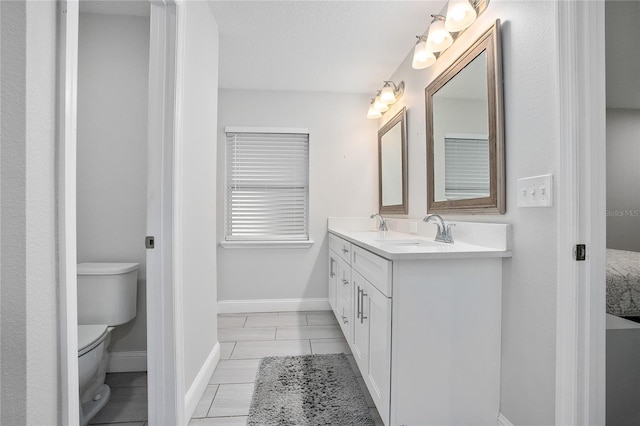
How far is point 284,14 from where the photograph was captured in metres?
1.92

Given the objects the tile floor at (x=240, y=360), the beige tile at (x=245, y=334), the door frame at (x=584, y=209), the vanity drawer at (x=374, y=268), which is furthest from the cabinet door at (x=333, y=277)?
the door frame at (x=584, y=209)

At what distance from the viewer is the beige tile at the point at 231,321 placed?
2727 millimetres

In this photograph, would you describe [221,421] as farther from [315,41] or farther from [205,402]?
[315,41]

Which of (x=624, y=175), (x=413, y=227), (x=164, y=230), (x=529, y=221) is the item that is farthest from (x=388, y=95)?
(x=164, y=230)

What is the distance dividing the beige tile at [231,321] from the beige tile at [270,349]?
0.41 metres

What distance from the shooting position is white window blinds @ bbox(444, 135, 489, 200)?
4.94ft

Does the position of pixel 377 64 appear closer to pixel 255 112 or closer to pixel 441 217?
pixel 255 112

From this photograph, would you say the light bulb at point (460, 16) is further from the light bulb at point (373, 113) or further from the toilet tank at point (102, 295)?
the toilet tank at point (102, 295)

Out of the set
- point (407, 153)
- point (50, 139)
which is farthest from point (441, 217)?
point (50, 139)

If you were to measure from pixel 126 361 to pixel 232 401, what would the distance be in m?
0.88

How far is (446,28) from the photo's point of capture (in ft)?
5.44

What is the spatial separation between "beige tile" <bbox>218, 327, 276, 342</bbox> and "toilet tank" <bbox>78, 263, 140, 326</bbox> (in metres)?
0.88

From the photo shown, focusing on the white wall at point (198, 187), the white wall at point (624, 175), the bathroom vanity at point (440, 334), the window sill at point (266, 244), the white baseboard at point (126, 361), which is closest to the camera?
the bathroom vanity at point (440, 334)

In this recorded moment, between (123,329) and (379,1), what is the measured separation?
269 cm
